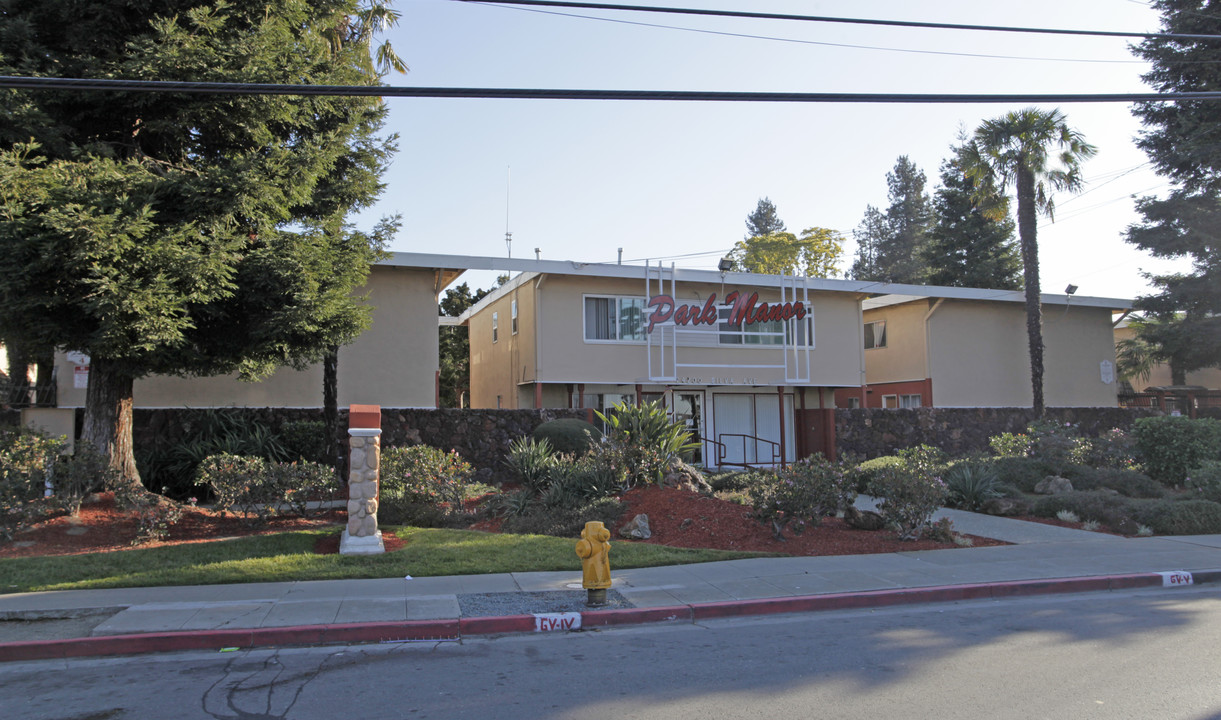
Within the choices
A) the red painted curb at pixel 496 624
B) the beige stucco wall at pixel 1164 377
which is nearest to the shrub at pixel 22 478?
the red painted curb at pixel 496 624

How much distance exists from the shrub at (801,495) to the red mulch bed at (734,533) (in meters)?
0.28

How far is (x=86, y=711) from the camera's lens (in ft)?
17.6

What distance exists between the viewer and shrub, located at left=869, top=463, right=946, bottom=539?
1149 centimetres

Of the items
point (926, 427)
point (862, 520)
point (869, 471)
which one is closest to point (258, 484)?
point (862, 520)

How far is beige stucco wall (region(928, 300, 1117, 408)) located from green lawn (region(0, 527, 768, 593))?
1770cm

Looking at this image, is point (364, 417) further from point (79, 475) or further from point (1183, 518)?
point (1183, 518)

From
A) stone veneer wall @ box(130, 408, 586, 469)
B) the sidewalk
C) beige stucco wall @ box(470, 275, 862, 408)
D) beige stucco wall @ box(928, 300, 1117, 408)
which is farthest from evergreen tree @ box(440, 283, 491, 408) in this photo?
the sidewalk

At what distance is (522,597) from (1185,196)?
30.5 meters

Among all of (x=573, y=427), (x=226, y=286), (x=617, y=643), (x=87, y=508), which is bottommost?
(x=617, y=643)

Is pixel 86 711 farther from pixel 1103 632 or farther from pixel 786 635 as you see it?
pixel 1103 632

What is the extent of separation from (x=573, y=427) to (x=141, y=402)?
29.5 feet

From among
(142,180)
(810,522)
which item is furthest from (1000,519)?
(142,180)

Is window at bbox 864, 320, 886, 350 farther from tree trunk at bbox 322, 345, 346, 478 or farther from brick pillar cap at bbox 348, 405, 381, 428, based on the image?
brick pillar cap at bbox 348, 405, 381, 428

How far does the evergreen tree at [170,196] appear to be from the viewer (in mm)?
9344
